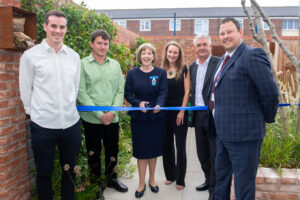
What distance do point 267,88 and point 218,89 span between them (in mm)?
421

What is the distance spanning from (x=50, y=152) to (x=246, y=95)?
6.22 feet

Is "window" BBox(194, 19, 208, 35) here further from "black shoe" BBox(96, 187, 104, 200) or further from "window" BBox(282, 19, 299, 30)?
"black shoe" BBox(96, 187, 104, 200)

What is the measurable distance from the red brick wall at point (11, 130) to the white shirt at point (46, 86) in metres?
0.28

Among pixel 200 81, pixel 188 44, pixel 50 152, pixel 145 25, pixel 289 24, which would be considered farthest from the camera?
pixel 145 25

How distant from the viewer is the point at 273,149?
3.40 metres

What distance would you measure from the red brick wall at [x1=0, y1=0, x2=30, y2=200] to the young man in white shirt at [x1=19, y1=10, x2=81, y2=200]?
0.93 feet

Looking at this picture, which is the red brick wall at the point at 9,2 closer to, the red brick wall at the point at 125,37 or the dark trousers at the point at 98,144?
the dark trousers at the point at 98,144

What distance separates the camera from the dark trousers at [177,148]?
11.8ft

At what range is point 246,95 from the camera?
7.61ft

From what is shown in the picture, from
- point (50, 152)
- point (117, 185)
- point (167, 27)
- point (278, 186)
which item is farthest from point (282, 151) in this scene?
point (167, 27)

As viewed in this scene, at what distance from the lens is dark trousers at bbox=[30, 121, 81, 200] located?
8.36ft

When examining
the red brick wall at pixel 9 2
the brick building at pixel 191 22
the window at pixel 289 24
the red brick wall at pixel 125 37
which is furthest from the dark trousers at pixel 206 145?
the window at pixel 289 24

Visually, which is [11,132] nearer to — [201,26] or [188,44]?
[188,44]

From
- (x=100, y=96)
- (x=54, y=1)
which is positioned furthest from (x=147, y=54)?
(x=54, y=1)
